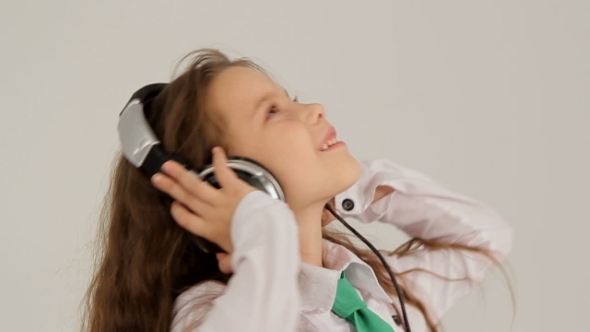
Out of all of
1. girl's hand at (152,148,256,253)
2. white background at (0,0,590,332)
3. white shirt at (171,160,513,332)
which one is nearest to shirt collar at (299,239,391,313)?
white shirt at (171,160,513,332)

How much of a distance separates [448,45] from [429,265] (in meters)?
0.48

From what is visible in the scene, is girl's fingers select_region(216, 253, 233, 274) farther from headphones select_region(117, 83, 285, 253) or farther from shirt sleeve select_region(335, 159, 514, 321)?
shirt sleeve select_region(335, 159, 514, 321)

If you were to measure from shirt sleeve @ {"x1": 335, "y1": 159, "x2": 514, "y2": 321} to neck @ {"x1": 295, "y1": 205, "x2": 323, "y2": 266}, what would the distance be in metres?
0.11

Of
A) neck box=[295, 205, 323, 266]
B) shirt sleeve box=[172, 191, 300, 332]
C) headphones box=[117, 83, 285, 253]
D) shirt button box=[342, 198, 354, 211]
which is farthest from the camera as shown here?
shirt button box=[342, 198, 354, 211]

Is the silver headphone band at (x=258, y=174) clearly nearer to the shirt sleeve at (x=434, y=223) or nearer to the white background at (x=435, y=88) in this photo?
the shirt sleeve at (x=434, y=223)

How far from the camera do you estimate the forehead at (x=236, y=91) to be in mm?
905

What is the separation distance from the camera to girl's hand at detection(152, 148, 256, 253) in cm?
81

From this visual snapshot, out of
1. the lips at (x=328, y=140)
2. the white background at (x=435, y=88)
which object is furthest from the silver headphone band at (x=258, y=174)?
the white background at (x=435, y=88)

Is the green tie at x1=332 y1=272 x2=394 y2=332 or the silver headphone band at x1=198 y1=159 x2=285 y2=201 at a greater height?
the silver headphone band at x1=198 y1=159 x2=285 y2=201

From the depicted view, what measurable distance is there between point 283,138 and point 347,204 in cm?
21

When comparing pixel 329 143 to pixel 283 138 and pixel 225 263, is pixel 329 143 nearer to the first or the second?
pixel 283 138

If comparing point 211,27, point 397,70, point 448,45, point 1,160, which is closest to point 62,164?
point 1,160

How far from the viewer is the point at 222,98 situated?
91 centimetres

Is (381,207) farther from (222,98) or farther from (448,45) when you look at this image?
(448,45)
